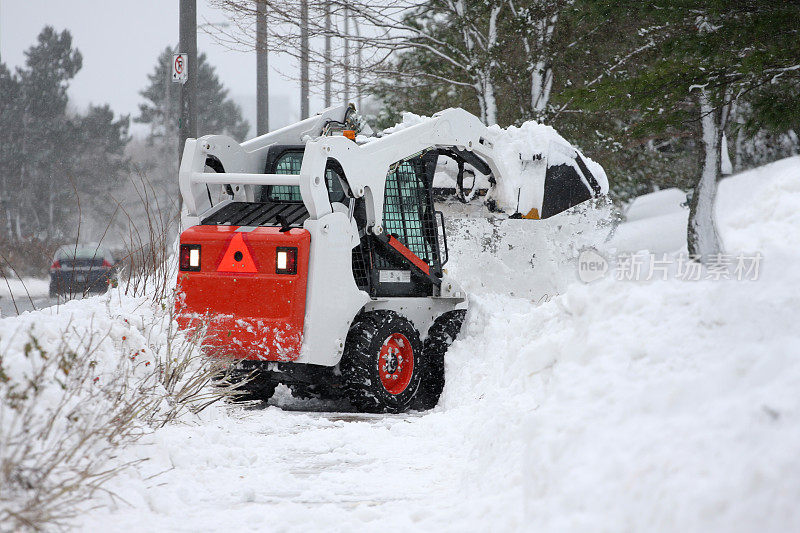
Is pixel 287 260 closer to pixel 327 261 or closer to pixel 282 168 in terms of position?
pixel 327 261

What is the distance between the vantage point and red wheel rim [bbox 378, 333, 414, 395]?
812 cm

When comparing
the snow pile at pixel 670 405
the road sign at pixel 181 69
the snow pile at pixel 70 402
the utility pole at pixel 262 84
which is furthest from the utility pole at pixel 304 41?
the snow pile at pixel 670 405

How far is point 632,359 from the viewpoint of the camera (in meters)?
4.12

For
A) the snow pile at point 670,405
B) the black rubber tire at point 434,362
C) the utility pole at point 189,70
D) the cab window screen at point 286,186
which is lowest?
the black rubber tire at point 434,362

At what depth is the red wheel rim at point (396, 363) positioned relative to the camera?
26.7 feet

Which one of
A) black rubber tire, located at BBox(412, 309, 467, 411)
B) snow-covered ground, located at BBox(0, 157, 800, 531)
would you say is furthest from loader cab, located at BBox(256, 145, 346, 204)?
snow-covered ground, located at BBox(0, 157, 800, 531)

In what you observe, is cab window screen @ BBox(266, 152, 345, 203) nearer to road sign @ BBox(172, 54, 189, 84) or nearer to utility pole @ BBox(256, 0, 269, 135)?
road sign @ BBox(172, 54, 189, 84)

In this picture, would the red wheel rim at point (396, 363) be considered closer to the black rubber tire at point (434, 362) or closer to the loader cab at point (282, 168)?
the black rubber tire at point (434, 362)

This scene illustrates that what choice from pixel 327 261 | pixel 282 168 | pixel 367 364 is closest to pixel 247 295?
pixel 327 261

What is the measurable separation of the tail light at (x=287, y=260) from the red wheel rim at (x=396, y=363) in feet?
3.90

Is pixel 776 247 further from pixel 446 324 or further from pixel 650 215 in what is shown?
pixel 446 324

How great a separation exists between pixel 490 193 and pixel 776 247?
5.47m

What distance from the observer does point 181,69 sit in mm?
12602

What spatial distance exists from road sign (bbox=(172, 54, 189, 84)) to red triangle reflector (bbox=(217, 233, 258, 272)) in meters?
5.64
